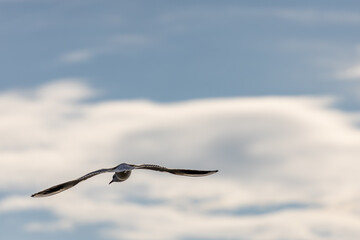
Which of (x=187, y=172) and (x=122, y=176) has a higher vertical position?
(x=187, y=172)

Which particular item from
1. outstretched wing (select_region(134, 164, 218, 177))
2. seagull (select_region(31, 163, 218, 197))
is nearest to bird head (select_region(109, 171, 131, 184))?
seagull (select_region(31, 163, 218, 197))

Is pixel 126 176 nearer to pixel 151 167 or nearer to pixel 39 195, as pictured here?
pixel 151 167

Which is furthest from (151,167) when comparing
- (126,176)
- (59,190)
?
(59,190)

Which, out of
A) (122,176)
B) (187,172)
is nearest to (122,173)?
(122,176)

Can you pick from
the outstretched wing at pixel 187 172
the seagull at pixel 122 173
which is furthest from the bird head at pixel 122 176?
the outstretched wing at pixel 187 172

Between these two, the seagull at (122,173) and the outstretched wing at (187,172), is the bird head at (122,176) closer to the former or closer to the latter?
the seagull at (122,173)

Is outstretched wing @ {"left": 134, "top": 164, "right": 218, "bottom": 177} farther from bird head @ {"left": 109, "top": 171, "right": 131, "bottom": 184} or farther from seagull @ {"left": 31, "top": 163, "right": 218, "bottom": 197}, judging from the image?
bird head @ {"left": 109, "top": 171, "right": 131, "bottom": 184}

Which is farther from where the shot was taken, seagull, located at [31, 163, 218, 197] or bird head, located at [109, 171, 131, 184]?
bird head, located at [109, 171, 131, 184]

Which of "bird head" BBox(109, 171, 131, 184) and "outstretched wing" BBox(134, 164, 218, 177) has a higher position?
"outstretched wing" BBox(134, 164, 218, 177)

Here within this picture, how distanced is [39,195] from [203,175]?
11.2 m

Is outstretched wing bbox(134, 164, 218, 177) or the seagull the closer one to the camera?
the seagull

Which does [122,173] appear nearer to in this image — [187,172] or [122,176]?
[122,176]

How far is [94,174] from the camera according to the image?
148 ft

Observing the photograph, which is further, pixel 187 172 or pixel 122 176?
pixel 187 172
